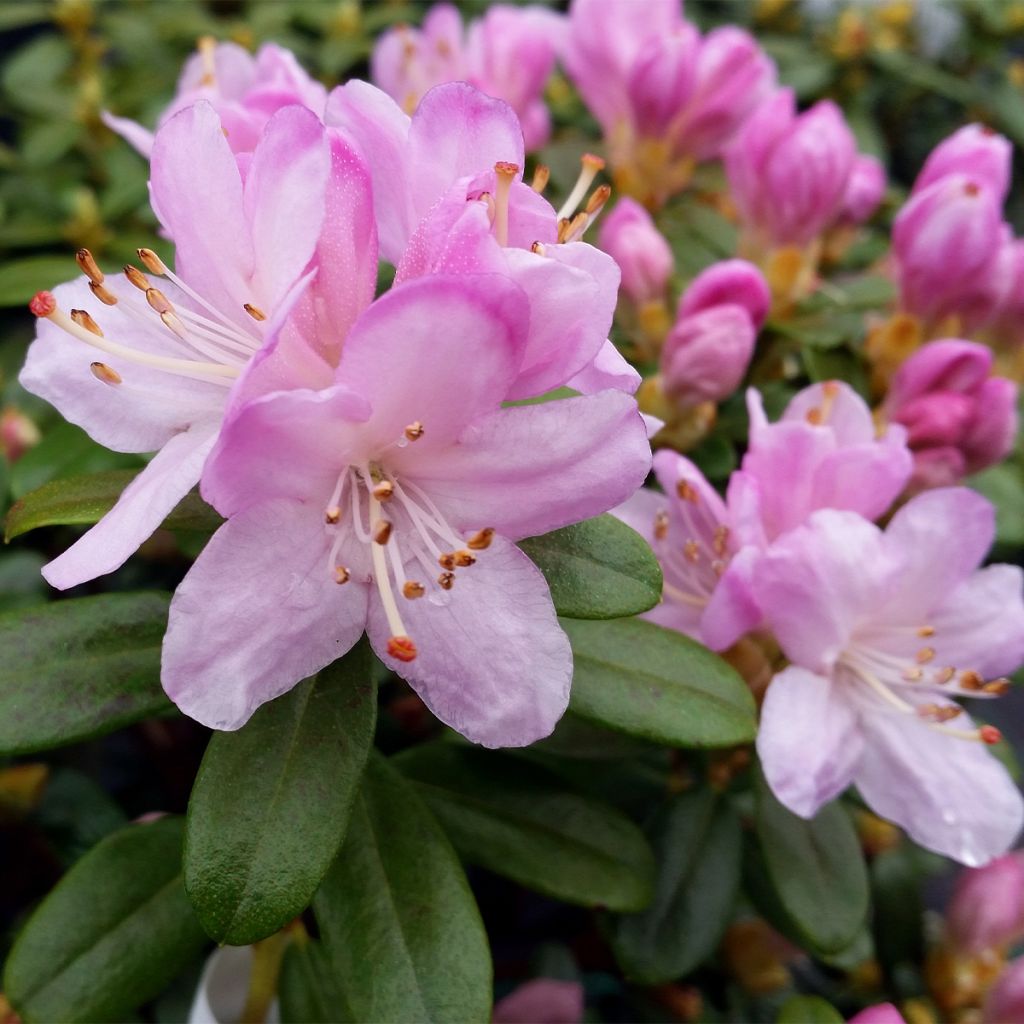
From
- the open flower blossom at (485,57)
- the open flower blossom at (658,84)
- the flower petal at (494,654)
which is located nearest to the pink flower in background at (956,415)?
the open flower blossom at (658,84)

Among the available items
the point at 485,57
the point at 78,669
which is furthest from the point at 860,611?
the point at 485,57

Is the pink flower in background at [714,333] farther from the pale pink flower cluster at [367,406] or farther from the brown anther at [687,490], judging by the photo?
the pale pink flower cluster at [367,406]

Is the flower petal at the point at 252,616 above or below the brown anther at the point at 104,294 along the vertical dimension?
below

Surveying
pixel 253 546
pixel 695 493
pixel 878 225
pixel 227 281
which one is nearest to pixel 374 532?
pixel 253 546

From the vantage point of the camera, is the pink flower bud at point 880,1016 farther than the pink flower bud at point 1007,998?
No

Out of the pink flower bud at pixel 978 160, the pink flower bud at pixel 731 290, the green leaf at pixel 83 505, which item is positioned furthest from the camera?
the pink flower bud at pixel 978 160

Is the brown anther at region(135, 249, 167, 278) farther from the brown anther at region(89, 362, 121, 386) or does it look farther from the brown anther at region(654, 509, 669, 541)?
the brown anther at region(654, 509, 669, 541)

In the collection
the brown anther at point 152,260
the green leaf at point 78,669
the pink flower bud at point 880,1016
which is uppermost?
the brown anther at point 152,260
